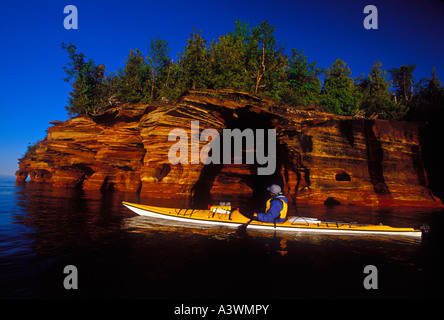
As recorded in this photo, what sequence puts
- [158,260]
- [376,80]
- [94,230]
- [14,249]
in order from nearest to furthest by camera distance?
[158,260] → [14,249] → [94,230] → [376,80]

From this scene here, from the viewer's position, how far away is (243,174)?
25.9m

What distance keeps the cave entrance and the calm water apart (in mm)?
8722

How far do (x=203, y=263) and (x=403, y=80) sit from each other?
5453cm

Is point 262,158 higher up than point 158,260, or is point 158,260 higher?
point 262,158

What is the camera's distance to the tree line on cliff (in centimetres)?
2416

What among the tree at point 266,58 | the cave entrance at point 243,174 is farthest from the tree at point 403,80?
the cave entrance at point 243,174

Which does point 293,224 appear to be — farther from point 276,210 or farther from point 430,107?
point 430,107

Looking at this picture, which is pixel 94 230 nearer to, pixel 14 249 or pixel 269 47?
pixel 14 249

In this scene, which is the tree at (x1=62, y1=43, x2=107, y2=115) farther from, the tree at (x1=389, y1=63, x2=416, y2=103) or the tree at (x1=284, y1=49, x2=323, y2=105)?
the tree at (x1=389, y1=63, x2=416, y2=103)

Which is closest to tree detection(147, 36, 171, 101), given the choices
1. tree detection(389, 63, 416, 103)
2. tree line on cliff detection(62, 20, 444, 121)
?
tree line on cliff detection(62, 20, 444, 121)
